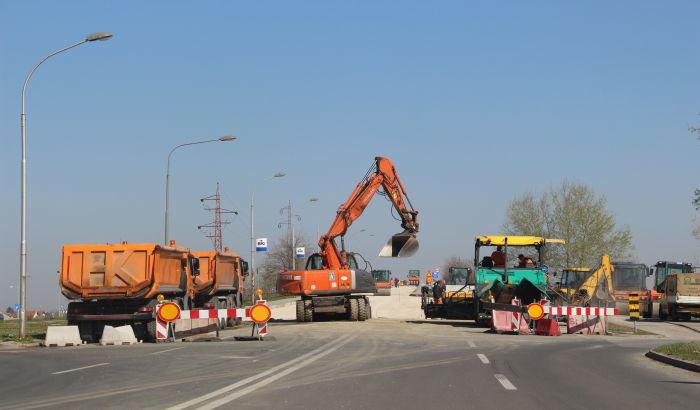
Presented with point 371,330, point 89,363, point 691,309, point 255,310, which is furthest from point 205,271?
point 691,309

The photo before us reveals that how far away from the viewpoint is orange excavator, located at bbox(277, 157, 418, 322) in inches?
1380

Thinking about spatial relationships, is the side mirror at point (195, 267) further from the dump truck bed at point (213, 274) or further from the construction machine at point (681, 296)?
the construction machine at point (681, 296)

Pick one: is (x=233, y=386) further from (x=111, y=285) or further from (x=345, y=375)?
(x=111, y=285)

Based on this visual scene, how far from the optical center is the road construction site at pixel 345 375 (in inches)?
480

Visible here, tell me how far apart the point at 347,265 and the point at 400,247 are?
8.26ft

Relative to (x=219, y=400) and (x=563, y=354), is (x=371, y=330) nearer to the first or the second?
(x=563, y=354)

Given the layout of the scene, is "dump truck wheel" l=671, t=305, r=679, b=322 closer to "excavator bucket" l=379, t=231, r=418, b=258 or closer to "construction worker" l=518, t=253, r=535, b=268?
"construction worker" l=518, t=253, r=535, b=268

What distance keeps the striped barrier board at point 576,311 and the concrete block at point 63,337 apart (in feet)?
47.4

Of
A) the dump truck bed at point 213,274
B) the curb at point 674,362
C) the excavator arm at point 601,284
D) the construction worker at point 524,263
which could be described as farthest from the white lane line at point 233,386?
the excavator arm at point 601,284

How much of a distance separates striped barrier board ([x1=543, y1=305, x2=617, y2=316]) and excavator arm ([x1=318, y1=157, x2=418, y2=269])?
313 inches

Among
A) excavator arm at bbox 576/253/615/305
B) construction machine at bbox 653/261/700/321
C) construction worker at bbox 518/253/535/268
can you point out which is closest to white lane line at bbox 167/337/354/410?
construction worker at bbox 518/253/535/268

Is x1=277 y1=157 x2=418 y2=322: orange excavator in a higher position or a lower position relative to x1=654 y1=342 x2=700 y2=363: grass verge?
higher

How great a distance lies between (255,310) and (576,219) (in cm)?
5433

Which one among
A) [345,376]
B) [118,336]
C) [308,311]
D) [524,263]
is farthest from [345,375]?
[308,311]
